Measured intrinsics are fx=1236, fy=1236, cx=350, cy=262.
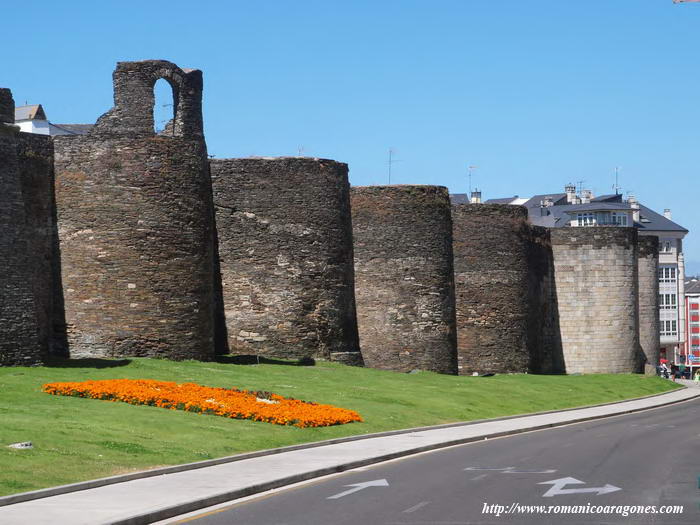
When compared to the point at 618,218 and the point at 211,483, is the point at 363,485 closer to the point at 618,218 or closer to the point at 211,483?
the point at 211,483

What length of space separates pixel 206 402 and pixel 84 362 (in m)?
9.28

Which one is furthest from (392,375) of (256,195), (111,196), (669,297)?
(669,297)

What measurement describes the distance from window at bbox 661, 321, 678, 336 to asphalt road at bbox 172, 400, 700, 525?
104 meters

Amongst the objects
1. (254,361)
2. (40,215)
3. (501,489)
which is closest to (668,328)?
(254,361)

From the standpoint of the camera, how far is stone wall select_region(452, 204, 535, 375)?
6172 centimetres

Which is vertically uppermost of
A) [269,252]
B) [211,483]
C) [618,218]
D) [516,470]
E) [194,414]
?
[618,218]

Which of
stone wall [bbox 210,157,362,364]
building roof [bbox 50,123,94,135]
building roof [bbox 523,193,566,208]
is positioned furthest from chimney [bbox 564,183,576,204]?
stone wall [bbox 210,157,362,364]

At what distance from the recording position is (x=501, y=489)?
65.6 feet

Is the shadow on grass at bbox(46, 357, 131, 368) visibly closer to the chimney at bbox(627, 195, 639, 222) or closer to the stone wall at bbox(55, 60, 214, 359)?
the stone wall at bbox(55, 60, 214, 359)

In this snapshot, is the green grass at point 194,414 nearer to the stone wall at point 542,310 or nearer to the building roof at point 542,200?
the stone wall at point 542,310

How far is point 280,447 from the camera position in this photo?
2680cm

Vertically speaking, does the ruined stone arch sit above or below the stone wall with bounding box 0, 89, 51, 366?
above

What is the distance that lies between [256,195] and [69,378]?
49.6 ft

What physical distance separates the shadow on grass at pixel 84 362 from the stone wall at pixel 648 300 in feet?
151
